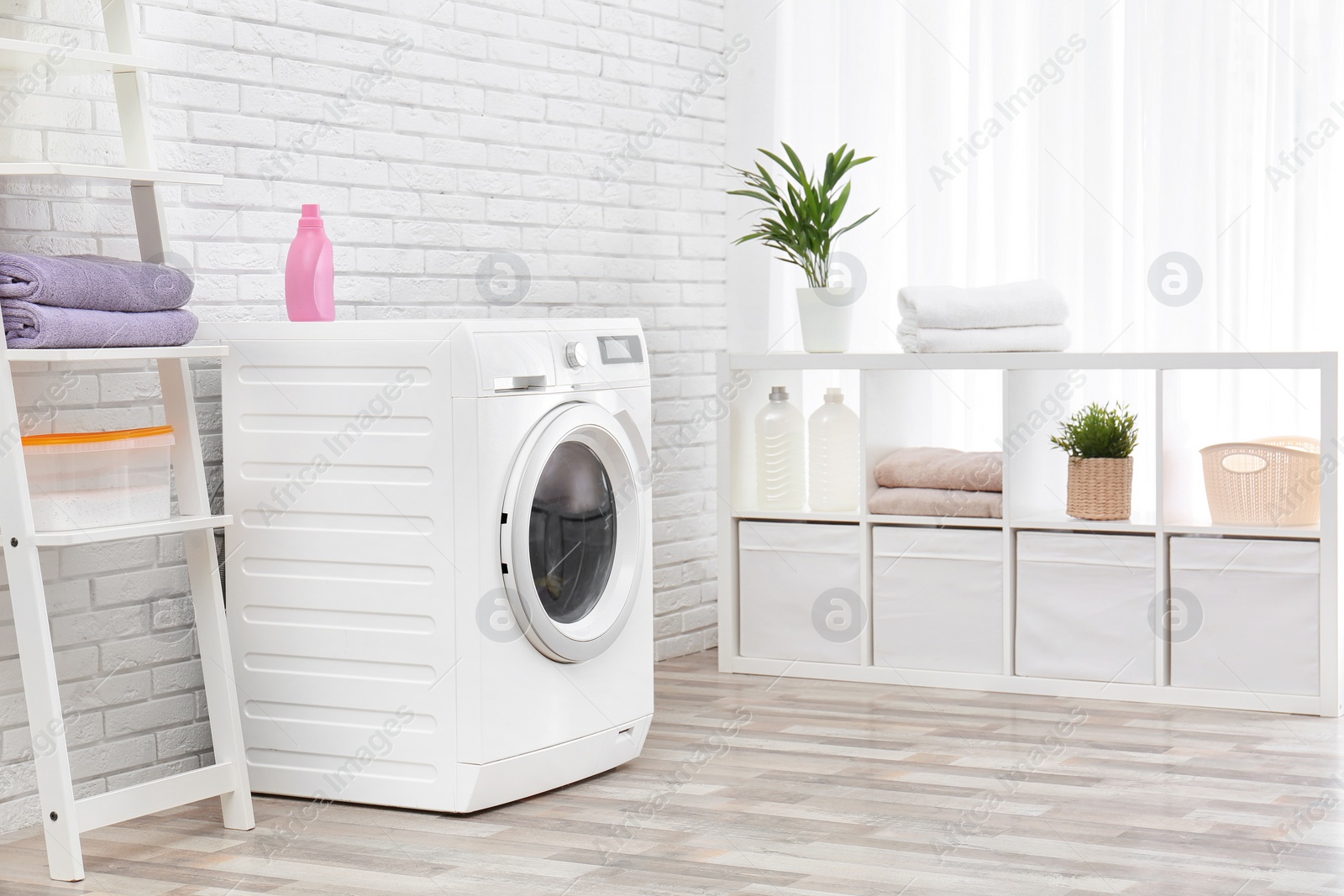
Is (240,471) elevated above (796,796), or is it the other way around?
(240,471)

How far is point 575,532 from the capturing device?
279cm

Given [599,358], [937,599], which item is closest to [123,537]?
[599,358]

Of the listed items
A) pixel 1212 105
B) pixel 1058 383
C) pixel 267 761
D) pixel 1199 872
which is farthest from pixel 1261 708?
pixel 267 761

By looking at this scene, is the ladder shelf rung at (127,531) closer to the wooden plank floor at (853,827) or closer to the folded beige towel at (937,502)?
the wooden plank floor at (853,827)

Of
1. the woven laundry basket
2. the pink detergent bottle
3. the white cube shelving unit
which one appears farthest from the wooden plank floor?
the pink detergent bottle

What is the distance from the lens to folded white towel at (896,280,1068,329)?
3531mm

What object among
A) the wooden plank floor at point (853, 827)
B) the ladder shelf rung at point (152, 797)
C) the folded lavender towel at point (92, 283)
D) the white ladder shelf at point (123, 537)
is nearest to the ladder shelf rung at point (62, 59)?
the white ladder shelf at point (123, 537)

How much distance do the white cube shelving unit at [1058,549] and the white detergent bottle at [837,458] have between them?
50mm

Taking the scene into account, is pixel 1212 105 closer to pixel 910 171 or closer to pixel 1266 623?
pixel 910 171

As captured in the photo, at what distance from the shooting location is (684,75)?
4148 mm

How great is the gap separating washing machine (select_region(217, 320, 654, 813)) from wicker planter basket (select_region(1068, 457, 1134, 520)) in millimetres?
1208

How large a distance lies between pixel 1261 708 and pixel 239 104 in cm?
245

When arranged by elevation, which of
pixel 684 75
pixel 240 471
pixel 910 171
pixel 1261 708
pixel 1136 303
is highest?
pixel 684 75

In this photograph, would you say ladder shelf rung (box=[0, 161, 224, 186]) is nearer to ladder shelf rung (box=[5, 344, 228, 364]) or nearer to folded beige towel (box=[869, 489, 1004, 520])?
ladder shelf rung (box=[5, 344, 228, 364])
